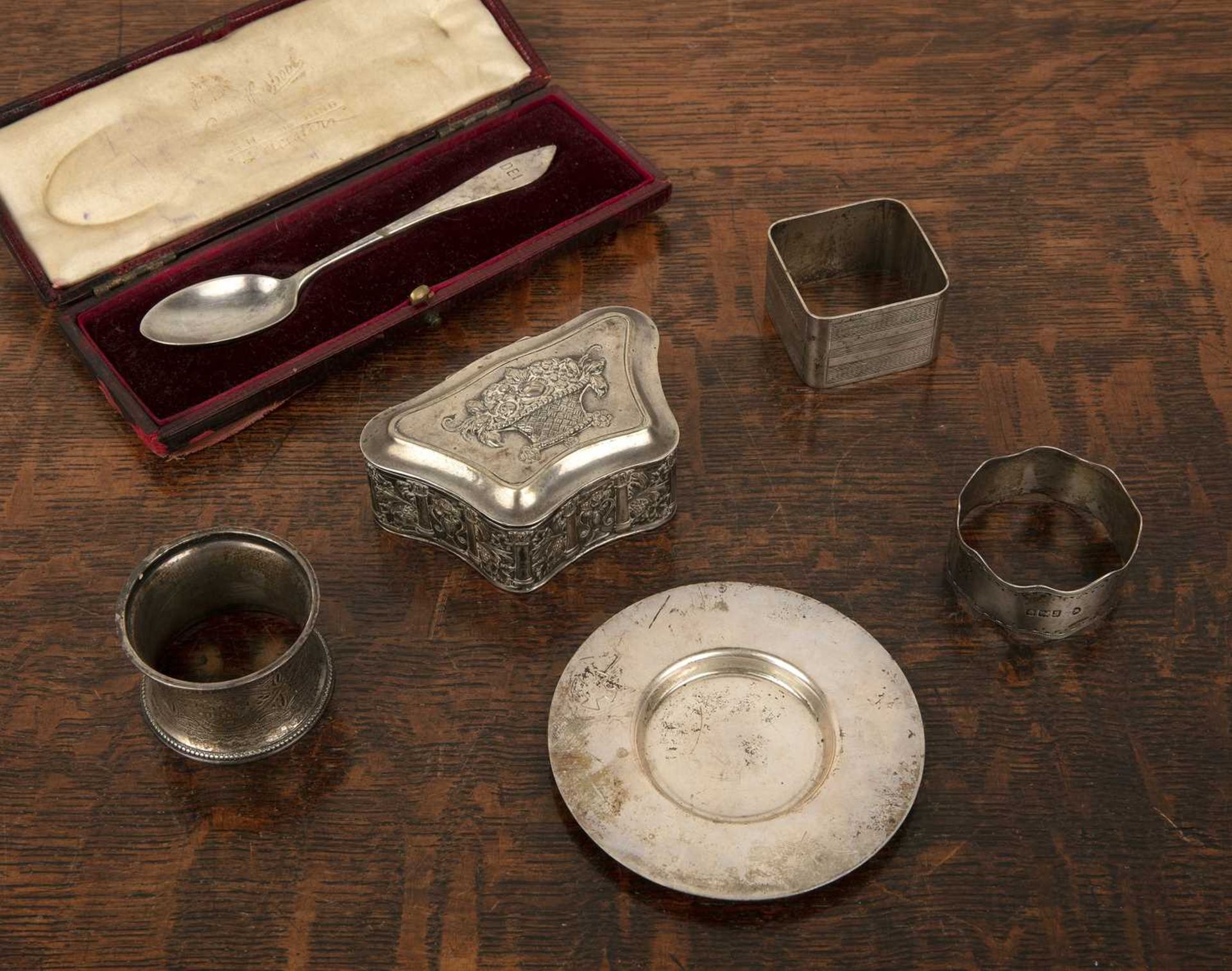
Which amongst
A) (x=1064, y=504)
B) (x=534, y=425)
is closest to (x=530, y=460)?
(x=534, y=425)

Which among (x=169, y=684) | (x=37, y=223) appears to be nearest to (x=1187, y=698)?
(x=169, y=684)

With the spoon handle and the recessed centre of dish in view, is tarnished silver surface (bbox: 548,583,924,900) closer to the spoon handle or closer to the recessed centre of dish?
the recessed centre of dish

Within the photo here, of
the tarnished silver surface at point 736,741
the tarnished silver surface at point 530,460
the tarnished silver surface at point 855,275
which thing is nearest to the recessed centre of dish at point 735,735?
the tarnished silver surface at point 736,741

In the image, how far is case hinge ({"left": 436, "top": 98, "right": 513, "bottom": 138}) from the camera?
107 inches

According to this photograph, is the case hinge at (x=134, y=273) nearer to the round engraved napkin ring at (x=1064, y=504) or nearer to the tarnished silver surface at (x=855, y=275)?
the tarnished silver surface at (x=855, y=275)

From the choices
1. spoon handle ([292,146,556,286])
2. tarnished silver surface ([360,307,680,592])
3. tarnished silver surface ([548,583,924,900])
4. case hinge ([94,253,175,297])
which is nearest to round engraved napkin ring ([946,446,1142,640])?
tarnished silver surface ([548,583,924,900])

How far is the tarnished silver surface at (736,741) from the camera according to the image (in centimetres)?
178

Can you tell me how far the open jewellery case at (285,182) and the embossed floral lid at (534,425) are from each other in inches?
11.2

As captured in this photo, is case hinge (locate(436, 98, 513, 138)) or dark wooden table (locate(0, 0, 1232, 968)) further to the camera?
case hinge (locate(436, 98, 513, 138))

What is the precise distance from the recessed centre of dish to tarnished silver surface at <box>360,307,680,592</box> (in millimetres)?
258

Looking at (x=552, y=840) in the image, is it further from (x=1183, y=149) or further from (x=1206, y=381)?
(x=1183, y=149)

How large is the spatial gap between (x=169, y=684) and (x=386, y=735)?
0.30m

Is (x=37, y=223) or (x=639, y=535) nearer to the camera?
(x=639, y=535)

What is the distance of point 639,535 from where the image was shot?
85.3 inches
